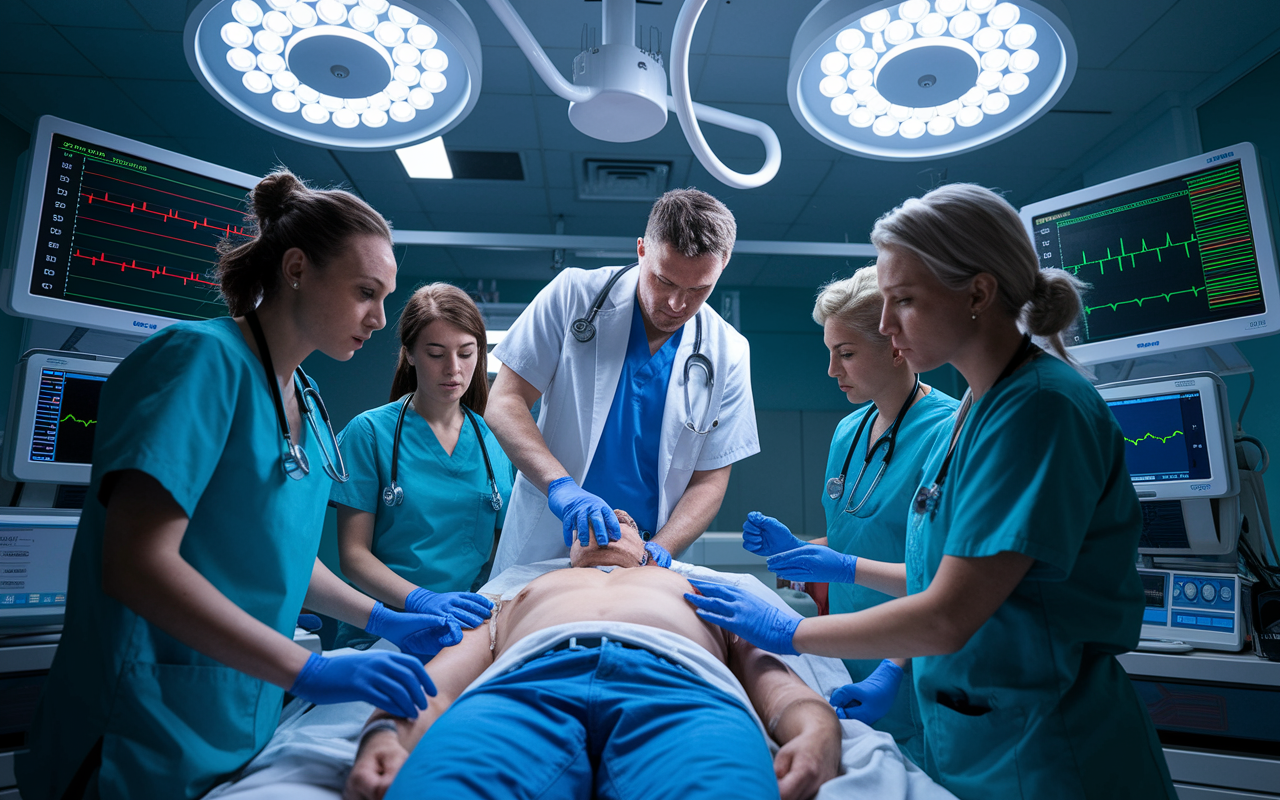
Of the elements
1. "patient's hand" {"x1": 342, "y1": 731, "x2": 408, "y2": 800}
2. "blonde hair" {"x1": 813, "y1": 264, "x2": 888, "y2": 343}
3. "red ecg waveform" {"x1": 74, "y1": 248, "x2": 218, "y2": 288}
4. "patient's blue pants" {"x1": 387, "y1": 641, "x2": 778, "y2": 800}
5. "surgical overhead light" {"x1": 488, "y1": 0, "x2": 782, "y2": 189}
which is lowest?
"patient's hand" {"x1": 342, "y1": 731, "x2": 408, "y2": 800}

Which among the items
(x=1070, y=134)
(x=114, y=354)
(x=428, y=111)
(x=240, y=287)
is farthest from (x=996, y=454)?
(x=1070, y=134)

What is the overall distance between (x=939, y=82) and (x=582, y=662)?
130 centimetres

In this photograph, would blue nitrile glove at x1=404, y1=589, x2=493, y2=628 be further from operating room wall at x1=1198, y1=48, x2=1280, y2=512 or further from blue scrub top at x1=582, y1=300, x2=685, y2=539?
operating room wall at x1=1198, y1=48, x2=1280, y2=512

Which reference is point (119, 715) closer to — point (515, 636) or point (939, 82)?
point (515, 636)

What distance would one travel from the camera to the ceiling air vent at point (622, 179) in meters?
3.85

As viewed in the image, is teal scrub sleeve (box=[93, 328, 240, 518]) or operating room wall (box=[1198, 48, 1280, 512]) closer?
teal scrub sleeve (box=[93, 328, 240, 518])

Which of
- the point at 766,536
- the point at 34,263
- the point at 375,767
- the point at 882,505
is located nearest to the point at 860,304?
the point at 882,505

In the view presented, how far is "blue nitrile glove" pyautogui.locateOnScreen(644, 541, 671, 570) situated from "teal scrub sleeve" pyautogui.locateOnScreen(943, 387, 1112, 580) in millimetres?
738

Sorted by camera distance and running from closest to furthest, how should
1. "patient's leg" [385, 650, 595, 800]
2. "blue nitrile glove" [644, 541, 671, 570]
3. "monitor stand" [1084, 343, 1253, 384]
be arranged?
"patient's leg" [385, 650, 595, 800]
"blue nitrile glove" [644, 541, 671, 570]
"monitor stand" [1084, 343, 1253, 384]

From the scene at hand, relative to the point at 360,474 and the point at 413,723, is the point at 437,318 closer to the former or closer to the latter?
the point at 360,474

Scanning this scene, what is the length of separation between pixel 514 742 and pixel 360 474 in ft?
3.79

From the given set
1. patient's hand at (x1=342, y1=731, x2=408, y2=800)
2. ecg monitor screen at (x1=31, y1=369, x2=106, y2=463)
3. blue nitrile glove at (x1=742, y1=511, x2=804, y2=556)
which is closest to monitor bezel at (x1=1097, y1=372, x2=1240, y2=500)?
blue nitrile glove at (x1=742, y1=511, x2=804, y2=556)

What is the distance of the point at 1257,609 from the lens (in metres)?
1.61

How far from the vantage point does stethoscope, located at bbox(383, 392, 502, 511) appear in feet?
6.03
